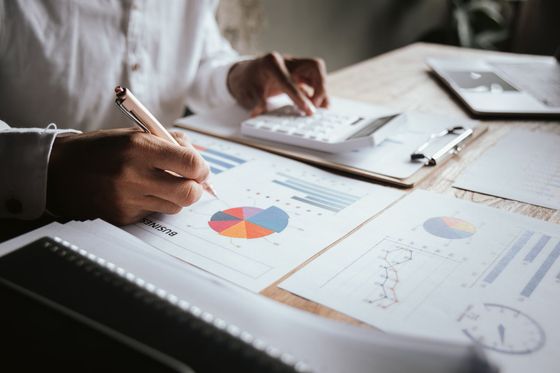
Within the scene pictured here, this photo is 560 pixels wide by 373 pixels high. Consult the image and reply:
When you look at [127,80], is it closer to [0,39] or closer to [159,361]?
[0,39]

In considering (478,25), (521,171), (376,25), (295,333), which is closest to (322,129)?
(521,171)

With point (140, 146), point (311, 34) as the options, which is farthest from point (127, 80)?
point (311, 34)

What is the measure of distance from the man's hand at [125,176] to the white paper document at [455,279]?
0.18 m

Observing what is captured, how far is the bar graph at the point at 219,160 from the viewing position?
78 cm

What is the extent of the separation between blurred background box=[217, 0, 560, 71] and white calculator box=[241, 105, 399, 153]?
122 centimetres

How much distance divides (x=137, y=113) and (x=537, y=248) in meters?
0.46

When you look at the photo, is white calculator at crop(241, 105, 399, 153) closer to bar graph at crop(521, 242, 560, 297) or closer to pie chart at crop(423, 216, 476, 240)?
pie chart at crop(423, 216, 476, 240)

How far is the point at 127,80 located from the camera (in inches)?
43.4

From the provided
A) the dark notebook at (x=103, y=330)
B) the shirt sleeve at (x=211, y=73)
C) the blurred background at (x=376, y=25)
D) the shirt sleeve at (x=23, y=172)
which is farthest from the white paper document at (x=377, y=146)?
the blurred background at (x=376, y=25)

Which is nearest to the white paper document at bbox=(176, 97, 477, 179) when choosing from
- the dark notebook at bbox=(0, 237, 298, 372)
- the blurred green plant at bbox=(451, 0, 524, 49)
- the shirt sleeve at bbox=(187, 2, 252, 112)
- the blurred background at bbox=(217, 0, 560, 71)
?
the shirt sleeve at bbox=(187, 2, 252, 112)

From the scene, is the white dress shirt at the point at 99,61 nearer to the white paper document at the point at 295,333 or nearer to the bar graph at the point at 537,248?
the white paper document at the point at 295,333

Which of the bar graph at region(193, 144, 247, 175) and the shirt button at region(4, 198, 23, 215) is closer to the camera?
the shirt button at region(4, 198, 23, 215)

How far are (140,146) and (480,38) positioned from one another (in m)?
2.91

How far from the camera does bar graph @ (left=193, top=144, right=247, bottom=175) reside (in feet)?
2.57
